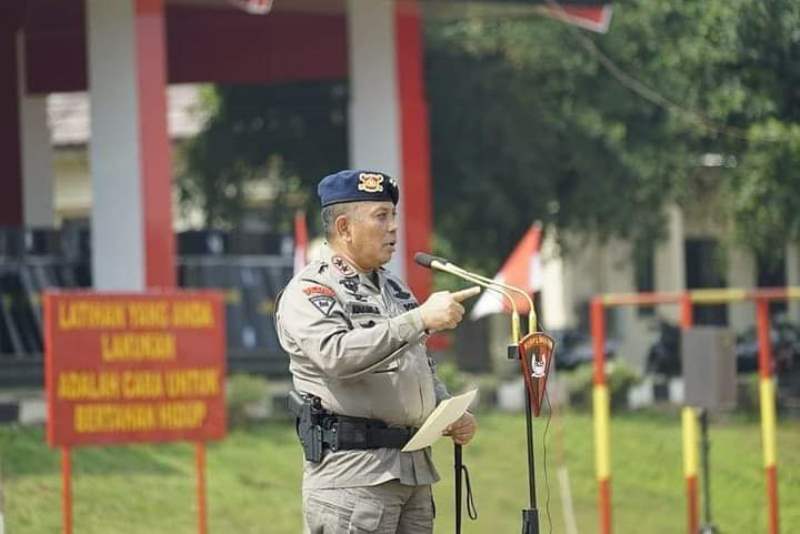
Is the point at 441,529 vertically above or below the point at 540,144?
below

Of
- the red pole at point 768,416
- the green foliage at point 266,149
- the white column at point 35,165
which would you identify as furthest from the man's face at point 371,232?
the green foliage at point 266,149

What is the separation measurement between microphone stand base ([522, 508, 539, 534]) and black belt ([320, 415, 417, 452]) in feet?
1.54

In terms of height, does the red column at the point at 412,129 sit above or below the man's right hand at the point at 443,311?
above

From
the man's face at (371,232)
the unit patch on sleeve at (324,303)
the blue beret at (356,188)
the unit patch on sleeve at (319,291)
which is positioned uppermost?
the blue beret at (356,188)

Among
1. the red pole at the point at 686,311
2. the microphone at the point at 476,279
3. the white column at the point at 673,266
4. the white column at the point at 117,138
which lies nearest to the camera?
the microphone at the point at 476,279

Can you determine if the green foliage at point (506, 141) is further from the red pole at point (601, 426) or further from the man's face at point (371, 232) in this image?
the man's face at point (371, 232)

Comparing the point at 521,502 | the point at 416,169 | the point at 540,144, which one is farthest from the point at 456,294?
the point at 540,144

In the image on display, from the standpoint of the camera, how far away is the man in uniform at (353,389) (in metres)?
6.20

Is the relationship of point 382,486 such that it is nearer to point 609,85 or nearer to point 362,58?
point 362,58

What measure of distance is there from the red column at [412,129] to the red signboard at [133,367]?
34.3 ft

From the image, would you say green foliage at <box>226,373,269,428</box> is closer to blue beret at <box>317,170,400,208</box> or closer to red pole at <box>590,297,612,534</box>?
red pole at <box>590,297,612,534</box>

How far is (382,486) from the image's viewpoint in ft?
20.5

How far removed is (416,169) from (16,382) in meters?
5.41

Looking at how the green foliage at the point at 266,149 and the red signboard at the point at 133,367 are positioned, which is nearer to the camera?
the red signboard at the point at 133,367
